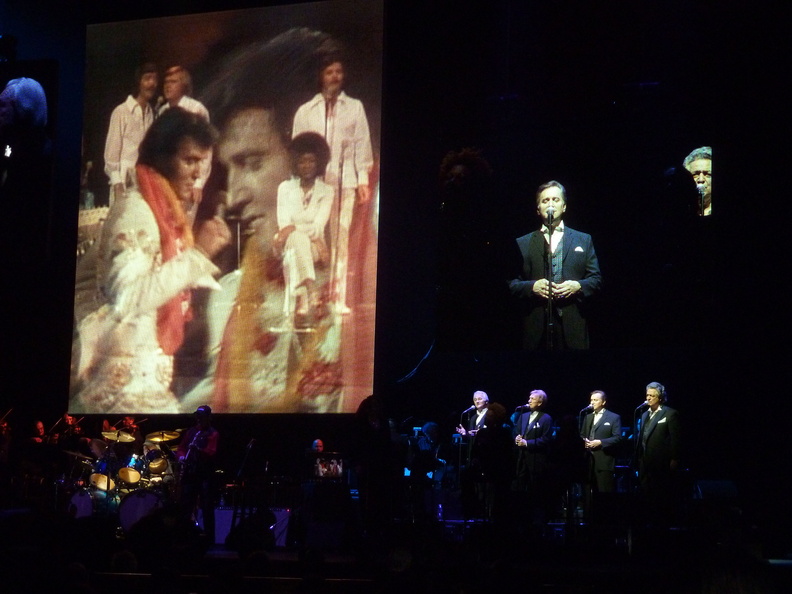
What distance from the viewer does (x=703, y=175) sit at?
32.4 feet

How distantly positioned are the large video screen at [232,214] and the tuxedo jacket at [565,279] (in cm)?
157

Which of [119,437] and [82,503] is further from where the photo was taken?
[119,437]

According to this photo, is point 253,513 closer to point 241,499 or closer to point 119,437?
point 241,499

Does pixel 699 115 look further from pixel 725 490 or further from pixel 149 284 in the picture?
pixel 149 284

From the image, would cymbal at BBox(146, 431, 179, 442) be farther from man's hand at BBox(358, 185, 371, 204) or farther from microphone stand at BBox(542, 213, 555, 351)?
microphone stand at BBox(542, 213, 555, 351)

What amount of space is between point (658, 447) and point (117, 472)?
5.20 meters

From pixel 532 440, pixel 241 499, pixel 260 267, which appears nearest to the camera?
pixel 532 440

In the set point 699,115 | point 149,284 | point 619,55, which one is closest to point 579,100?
point 619,55

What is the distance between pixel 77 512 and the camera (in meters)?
9.55

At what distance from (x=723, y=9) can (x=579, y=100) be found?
5.29 ft

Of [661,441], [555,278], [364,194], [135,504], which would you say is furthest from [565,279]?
[135,504]

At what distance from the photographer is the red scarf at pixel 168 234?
36.0 ft

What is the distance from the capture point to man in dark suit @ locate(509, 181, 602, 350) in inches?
400

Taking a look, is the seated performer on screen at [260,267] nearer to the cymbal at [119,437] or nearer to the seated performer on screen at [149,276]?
the seated performer on screen at [149,276]
